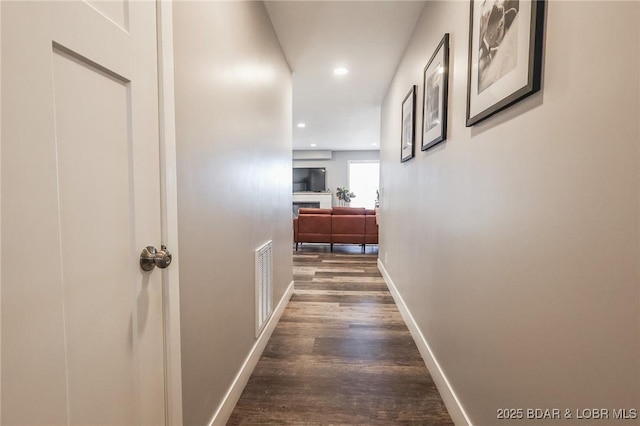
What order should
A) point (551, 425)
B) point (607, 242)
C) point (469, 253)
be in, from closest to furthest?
point (607, 242) < point (551, 425) < point (469, 253)

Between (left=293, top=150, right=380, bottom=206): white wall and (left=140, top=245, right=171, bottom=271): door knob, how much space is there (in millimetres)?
9097

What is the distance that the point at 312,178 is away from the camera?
32.3ft

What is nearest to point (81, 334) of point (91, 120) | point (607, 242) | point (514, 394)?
point (91, 120)

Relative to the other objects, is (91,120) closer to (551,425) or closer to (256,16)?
(551,425)

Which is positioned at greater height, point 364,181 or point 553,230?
point 364,181

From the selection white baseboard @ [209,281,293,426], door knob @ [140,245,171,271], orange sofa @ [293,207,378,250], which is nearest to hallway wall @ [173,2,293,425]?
white baseboard @ [209,281,293,426]

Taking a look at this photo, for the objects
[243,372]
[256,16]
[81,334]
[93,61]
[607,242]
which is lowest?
[243,372]

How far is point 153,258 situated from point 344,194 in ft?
29.2

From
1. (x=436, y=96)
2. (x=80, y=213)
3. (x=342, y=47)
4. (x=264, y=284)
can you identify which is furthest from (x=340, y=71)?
(x=80, y=213)

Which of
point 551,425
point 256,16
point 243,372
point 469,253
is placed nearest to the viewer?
point 551,425

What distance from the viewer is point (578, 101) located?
710 millimetres

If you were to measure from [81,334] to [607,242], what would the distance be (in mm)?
1139

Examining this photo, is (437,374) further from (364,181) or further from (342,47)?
(364,181)

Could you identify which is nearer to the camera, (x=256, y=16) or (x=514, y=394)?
(x=514, y=394)
